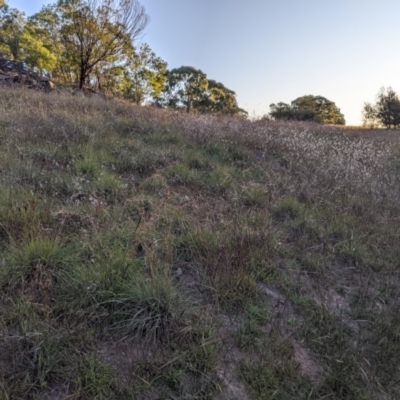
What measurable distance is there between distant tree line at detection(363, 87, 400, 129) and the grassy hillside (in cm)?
2642

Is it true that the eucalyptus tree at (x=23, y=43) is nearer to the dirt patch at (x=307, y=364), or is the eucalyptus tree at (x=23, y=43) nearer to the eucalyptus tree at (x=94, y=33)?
the eucalyptus tree at (x=94, y=33)

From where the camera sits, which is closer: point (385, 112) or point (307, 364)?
point (307, 364)

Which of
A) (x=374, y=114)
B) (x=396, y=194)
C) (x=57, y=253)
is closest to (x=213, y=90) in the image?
(x=374, y=114)

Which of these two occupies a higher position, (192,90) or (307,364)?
(192,90)

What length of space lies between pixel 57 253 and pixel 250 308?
1.48m

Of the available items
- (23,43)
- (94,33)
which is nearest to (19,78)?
(94,33)

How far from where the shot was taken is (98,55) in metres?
17.8

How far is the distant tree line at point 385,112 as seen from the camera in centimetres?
2600

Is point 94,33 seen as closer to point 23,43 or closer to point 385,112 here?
point 23,43

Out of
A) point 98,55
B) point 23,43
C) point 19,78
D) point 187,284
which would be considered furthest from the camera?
point 23,43

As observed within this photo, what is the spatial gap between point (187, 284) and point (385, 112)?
1194 inches

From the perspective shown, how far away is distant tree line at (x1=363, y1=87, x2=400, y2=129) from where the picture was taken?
26.0 metres

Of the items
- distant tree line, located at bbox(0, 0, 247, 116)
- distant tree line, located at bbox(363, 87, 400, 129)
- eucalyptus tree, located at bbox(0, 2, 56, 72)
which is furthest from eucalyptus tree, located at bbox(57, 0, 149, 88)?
distant tree line, located at bbox(363, 87, 400, 129)

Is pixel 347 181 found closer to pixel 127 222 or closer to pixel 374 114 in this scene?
pixel 127 222
